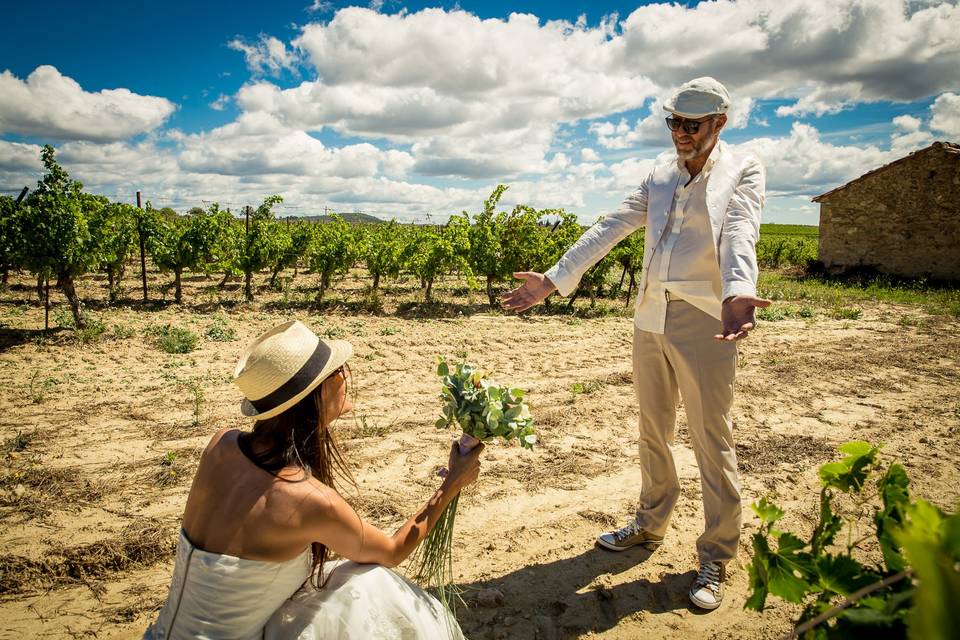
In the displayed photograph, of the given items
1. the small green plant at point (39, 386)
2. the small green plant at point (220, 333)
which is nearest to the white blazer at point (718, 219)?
the small green plant at point (39, 386)

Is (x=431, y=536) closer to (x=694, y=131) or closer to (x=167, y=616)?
(x=167, y=616)

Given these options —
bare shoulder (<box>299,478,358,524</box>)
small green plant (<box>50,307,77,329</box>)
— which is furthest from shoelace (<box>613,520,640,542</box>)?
small green plant (<box>50,307,77,329</box>)

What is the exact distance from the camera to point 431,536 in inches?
90.3

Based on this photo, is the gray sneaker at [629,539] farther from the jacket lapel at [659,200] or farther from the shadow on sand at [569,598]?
the jacket lapel at [659,200]

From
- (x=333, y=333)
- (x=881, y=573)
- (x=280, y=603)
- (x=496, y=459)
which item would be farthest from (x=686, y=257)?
(x=333, y=333)

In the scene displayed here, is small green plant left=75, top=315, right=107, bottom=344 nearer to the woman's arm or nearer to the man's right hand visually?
the man's right hand

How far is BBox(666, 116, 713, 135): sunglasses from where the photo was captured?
238cm

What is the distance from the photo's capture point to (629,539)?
305 cm

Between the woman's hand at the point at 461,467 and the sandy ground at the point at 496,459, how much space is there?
→ 3.12ft

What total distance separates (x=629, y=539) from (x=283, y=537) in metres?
2.17

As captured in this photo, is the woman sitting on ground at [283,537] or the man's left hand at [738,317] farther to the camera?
the man's left hand at [738,317]

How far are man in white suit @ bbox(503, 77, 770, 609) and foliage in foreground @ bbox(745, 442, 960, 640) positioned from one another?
3.46ft

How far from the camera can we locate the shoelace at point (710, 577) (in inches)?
103

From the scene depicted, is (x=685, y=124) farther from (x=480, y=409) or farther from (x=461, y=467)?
(x=461, y=467)
